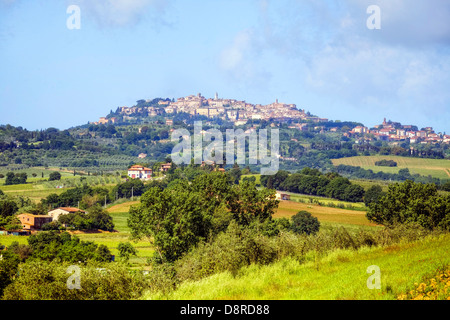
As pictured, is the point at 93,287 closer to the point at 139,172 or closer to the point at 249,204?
the point at 249,204

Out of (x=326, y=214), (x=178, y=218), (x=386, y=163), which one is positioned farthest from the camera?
(x=386, y=163)

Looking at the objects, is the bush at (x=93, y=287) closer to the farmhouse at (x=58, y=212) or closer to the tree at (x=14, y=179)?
the farmhouse at (x=58, y=212)

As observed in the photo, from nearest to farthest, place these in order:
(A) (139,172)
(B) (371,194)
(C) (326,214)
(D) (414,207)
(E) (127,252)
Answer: (E) (127,252)
(D) (414,207)
(C) (326,214)
(B) (371,194)
(A) (139,172)

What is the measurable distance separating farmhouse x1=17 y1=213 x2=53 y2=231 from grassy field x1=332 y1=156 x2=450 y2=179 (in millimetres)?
88652

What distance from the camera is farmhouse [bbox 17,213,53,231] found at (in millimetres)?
53784

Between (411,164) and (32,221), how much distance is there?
110 m

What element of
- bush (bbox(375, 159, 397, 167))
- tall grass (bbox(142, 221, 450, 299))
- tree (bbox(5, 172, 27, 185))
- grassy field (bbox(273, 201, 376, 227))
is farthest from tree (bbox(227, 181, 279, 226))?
bush (bbox(375, 159, 397, 167))

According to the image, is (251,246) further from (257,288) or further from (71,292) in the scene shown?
(71,292)

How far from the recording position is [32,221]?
54531 millimetres

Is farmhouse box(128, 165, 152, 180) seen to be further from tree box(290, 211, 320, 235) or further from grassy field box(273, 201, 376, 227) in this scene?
tree box(290, 211, 320, 235)

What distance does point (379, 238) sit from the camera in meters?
16.7

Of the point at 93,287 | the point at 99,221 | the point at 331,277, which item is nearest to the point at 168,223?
Result: the point at 93,287
